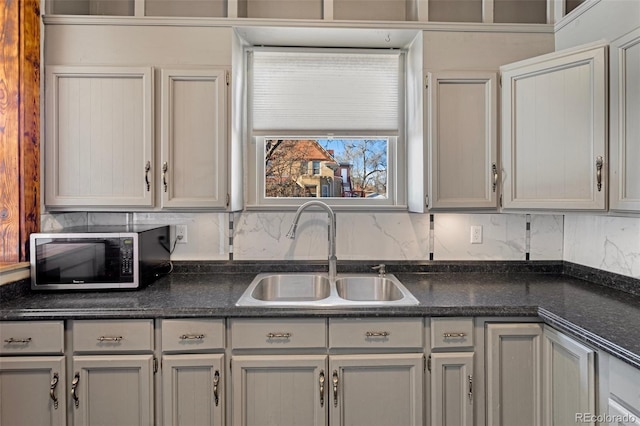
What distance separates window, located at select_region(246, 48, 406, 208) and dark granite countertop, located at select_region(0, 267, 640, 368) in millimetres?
674

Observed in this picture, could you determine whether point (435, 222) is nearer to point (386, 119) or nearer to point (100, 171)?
point (386, 119)

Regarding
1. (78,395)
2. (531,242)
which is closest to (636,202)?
(531,242)

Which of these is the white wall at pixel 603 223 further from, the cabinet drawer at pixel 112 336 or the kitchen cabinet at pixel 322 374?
the cabinet drawer at pixel 112 336

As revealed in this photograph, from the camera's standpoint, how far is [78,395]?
4.86 feet

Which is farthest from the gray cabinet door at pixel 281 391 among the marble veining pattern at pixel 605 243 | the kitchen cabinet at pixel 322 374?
the marble veining pattern at pixel 605 243

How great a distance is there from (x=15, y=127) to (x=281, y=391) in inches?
69.9

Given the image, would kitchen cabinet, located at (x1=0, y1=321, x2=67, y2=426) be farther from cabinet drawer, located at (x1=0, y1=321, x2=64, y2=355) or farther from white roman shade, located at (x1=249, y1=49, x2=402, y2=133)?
white roman shade, located at (x1=249, y1=49, x2=402, y2=133)

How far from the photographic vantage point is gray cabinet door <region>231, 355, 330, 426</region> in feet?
4.95

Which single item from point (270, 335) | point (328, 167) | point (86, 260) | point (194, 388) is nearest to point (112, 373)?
point (194, 388)

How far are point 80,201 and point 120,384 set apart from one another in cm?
93

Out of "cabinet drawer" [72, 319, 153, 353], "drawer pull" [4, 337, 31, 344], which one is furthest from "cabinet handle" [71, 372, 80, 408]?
"drawer pull" [4, 337, 31, 344]

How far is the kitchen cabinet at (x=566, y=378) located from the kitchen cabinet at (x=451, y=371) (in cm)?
30

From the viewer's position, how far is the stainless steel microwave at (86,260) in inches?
67.0

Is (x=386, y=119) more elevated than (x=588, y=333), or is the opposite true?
(x=386, y=119)
